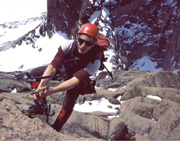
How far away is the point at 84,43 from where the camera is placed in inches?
A: 149

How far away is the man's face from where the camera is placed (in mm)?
3770

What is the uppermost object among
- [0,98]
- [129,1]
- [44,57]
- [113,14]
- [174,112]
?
[129,1]

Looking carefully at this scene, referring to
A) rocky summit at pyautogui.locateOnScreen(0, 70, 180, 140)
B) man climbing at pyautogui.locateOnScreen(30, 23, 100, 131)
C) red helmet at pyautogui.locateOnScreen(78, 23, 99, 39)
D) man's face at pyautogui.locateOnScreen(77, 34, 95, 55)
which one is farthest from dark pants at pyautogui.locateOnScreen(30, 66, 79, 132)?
red helmet at pyautogui.locateOnScreen(78, 23, 99, 39)

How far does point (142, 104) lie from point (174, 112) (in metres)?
2.95

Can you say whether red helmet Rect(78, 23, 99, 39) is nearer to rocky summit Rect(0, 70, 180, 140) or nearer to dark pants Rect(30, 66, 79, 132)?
dark pants Rect(30, 66, 79, 132)

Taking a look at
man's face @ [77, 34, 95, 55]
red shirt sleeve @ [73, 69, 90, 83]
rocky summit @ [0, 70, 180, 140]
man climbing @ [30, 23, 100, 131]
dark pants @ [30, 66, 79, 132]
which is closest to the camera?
rocky summit @ [0, 70, 180, 140]

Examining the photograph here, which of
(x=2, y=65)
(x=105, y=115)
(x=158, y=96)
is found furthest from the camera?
(x=2, y=65)

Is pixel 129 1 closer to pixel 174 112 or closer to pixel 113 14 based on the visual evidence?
pixel 113 14

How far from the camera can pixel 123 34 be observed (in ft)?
200

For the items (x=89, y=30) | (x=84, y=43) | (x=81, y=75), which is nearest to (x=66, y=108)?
(x=81, y=75)

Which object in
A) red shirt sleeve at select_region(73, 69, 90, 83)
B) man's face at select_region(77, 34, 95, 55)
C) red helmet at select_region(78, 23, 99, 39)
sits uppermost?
red helmet at select_region(78, 23, 99, 39)

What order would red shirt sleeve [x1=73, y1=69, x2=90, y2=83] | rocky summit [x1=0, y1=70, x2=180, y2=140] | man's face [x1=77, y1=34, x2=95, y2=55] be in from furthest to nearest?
man's face [x1=77, y1=34, x2=95, y2=55]
red shirt sleeve [x1=73, y1=69, x2=90, y2=83]
rocky summit [x1=0, y1=70, x2=180, y2=140]

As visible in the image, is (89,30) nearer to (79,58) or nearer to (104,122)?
(79,58)

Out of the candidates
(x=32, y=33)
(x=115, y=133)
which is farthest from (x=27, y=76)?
(x=32, y=33)
